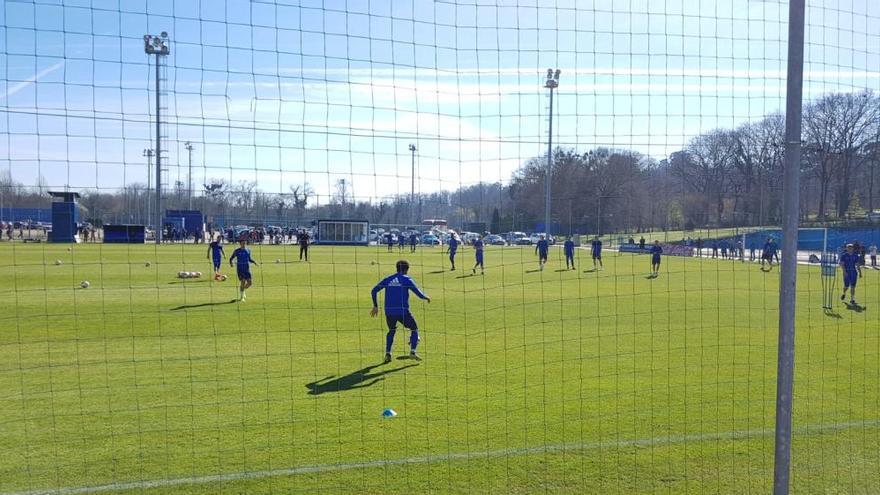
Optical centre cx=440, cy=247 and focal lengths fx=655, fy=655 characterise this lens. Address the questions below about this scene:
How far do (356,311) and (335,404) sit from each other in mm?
8506

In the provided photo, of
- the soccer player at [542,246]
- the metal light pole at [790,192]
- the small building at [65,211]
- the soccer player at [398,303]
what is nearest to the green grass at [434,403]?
the soccer player at [398,303]

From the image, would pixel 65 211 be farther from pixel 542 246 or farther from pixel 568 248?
pixel 542 246

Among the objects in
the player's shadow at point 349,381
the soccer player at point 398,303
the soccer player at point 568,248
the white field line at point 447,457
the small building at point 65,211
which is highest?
the small building at point 65,211

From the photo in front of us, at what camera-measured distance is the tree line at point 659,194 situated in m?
5.90

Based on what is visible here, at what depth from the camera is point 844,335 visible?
13.5 m

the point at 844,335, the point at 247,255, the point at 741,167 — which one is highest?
the point at 741,167

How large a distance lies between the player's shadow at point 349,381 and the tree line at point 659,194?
9.55 feet

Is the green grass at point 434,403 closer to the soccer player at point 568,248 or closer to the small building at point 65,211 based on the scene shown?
the soccer player at point 568,248

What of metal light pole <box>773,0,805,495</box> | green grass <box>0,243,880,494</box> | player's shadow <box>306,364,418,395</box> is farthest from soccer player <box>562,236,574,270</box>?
metal light pole <box>773,0,805,495</box>

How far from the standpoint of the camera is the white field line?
5426 mm

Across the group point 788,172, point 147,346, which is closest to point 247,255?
point 147,346

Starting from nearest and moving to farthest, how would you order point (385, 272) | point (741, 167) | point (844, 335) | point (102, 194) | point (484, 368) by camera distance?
point (102, 194), point (741, 167), point (484, 368), point (844, 335), point (385, 272)

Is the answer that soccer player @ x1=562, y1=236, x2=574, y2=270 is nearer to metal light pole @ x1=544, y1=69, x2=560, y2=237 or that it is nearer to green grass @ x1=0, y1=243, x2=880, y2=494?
metal light pole @ x1=544, y1=69, x2=560, y2=237

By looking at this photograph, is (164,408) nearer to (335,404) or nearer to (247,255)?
(335,404)
